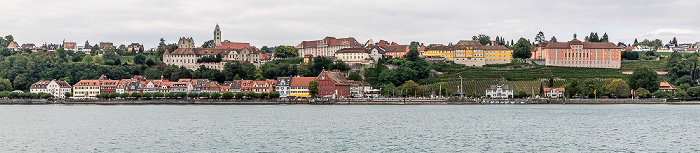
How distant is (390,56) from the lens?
118125 mm

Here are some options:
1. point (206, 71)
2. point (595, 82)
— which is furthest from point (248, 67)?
point (595, 82)

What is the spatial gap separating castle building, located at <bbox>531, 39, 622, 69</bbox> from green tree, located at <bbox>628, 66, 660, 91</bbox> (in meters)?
20.2

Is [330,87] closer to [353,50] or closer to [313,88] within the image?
[313,88]

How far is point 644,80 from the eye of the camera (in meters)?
85.9

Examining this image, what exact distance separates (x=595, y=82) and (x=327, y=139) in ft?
186

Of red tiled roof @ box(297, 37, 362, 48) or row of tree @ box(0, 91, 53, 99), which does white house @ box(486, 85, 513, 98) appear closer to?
red tiled roof @ box(297, 37, 362, 48)

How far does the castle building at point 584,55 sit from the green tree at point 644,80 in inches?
794

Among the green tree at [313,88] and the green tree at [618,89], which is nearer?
the green tree at [618,89]

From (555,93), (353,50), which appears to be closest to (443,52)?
(353,50)

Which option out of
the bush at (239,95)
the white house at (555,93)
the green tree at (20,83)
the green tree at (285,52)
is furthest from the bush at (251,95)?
the green tree at (20,83)

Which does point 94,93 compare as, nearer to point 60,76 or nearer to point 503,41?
point 60,76

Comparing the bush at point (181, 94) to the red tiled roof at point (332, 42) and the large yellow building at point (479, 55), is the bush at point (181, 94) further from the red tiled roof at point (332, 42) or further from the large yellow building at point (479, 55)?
the large yellow building at point (479, 55)

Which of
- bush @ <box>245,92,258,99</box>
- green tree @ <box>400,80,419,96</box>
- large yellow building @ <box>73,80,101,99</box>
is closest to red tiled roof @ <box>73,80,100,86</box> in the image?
large yellow building @ <box>73,80,101,99</box>

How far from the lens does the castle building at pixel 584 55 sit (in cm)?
10719
